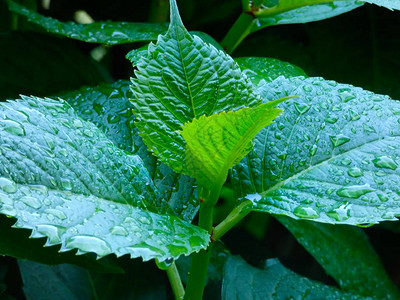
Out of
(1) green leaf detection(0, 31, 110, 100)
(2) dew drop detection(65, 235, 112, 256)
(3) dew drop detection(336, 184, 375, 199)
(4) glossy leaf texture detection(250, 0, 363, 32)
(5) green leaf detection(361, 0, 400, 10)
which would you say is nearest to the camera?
(2) dew drop detection(65, 235, 112, 256)

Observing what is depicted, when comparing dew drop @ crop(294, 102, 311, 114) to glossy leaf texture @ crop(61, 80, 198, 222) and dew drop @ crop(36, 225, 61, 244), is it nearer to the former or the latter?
glossy leaf texture @ crop(61, 80, 198, 222)

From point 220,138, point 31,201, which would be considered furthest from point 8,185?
point 220,138

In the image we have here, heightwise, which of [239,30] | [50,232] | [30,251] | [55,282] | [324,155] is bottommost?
[55,282]

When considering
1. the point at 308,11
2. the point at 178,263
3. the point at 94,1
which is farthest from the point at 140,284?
the point at 94,1

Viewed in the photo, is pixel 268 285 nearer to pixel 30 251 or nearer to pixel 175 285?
pixel 175 285

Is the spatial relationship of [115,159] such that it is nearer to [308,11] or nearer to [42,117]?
[42,117]

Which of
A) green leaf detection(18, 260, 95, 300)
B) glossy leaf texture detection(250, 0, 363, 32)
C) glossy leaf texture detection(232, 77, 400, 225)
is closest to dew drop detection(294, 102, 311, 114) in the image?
glossy leaf texture detection(232, 77, 400, 225)
